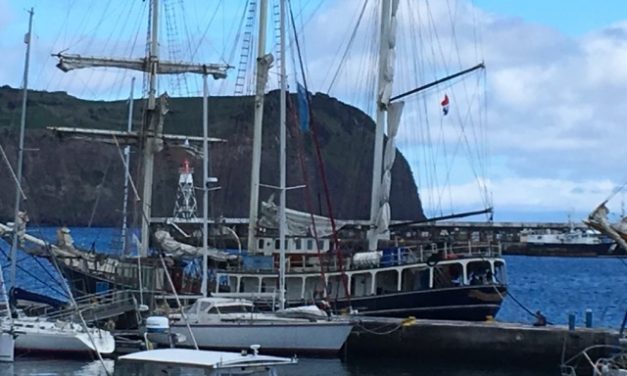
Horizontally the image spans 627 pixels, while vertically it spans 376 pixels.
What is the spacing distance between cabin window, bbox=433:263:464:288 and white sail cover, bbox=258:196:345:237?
7.88m

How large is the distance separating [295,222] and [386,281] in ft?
25.7

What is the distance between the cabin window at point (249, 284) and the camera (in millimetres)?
60659

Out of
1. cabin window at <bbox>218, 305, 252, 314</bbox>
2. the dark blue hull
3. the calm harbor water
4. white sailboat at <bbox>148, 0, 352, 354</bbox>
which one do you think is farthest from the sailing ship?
the calm harbor water

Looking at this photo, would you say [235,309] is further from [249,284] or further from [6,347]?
[6,347]

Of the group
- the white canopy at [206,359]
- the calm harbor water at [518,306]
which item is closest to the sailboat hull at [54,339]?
the calm harbor water at [518,306]

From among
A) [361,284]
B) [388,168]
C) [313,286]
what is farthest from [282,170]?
[388,168]

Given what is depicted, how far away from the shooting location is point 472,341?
50.5 m

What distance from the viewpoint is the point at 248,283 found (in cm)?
6097

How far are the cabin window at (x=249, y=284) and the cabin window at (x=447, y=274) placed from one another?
7.87 meters

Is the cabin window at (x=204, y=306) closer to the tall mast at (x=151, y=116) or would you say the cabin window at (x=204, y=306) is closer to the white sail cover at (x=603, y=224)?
the tall mast at (x=151, y=116)

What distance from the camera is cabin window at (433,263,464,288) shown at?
5809 cm

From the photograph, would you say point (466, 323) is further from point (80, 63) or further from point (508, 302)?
point (508, 302)

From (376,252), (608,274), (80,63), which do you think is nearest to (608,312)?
(376,252)

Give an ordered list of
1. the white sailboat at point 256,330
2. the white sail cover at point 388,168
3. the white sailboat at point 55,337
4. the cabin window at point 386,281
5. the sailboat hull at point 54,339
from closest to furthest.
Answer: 1. the white sailboat at point 55,337
2. the sailboat hull at point 54,339
3. the white sailboat at point 256,330
4. the cabin window at point 386,281
5. the white sail cover at point 388,168
